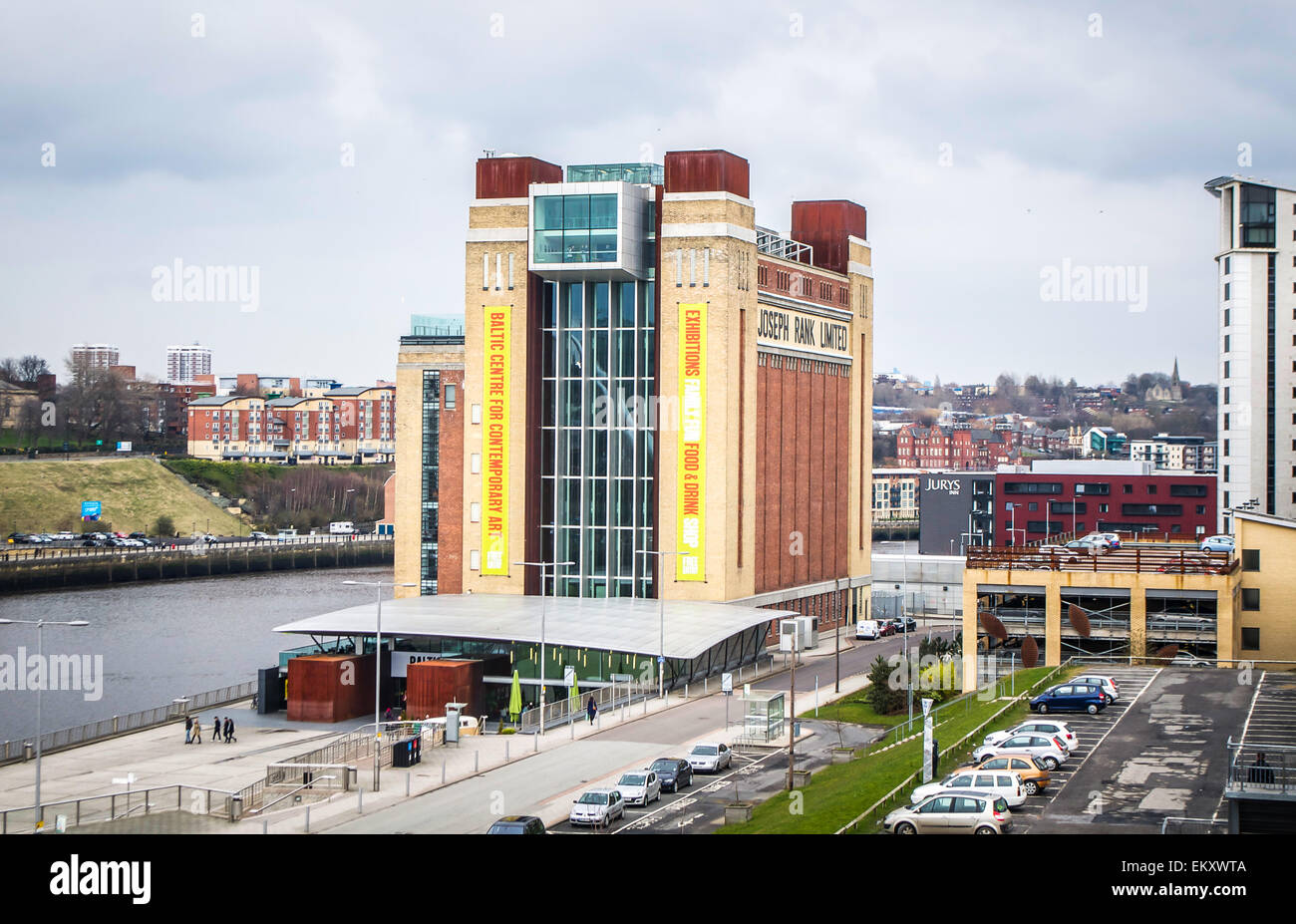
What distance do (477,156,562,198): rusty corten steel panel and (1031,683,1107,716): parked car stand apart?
45641mm

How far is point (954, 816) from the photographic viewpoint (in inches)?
1094

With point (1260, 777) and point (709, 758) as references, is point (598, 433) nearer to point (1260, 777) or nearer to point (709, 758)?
point (709, 758)

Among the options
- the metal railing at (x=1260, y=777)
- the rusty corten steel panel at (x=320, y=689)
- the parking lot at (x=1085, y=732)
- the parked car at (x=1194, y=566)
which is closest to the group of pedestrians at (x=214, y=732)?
the rusty corten steel panel at (x=320, y=689)

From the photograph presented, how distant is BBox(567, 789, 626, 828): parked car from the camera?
3688 centimetres

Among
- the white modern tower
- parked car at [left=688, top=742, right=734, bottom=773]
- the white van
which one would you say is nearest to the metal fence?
parked car at [left=688, top=742, right=734, bottom=773]

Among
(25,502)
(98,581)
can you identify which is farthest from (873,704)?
(25,502)

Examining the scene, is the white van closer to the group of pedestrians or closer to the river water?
the river water

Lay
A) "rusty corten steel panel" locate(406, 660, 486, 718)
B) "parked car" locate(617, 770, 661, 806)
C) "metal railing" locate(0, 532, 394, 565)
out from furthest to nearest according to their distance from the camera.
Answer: "metal railing" locate(0, 532, 394, 565) < "rusty corten steel panel" locate(406, 660, 486, 718) < "parked car" locate(617, 770, 661, 806)

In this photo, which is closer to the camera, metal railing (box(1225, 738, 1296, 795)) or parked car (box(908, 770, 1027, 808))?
metal railing (box(1225, 738, 1296, 795))

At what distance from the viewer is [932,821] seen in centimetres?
2798

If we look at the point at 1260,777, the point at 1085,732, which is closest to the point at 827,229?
the point at 1085,732

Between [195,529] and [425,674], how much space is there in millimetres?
133492

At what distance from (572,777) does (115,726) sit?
2337cm
